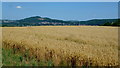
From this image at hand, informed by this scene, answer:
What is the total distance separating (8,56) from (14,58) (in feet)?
1.70

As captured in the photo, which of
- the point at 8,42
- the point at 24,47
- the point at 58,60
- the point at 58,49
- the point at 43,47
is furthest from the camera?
the point at 8,42

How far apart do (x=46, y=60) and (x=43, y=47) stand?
3.85 feet

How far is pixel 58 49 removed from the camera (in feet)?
28.2

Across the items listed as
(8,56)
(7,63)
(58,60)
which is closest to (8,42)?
(8,56)

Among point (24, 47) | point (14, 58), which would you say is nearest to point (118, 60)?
point (14, 58)

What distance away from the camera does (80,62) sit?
7.52 meters

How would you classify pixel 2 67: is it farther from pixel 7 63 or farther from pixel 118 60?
pixel 118 60

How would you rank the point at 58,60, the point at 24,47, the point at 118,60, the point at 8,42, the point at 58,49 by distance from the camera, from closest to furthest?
the point at 118,60
the point at 58,60
the point at 58,49
the point at 24,47
the point at 8,42

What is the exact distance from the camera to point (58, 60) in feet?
25.3

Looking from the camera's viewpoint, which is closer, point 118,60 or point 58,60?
point 118,60

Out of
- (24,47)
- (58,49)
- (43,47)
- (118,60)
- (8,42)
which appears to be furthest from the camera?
(8,42)

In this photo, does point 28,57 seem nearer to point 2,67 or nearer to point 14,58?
point 14,58

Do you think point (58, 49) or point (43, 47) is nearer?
point (58, 49)

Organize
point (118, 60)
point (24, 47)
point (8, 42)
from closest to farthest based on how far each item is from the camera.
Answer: point (118, 60) → point (24, 47) → point (8, 42)
